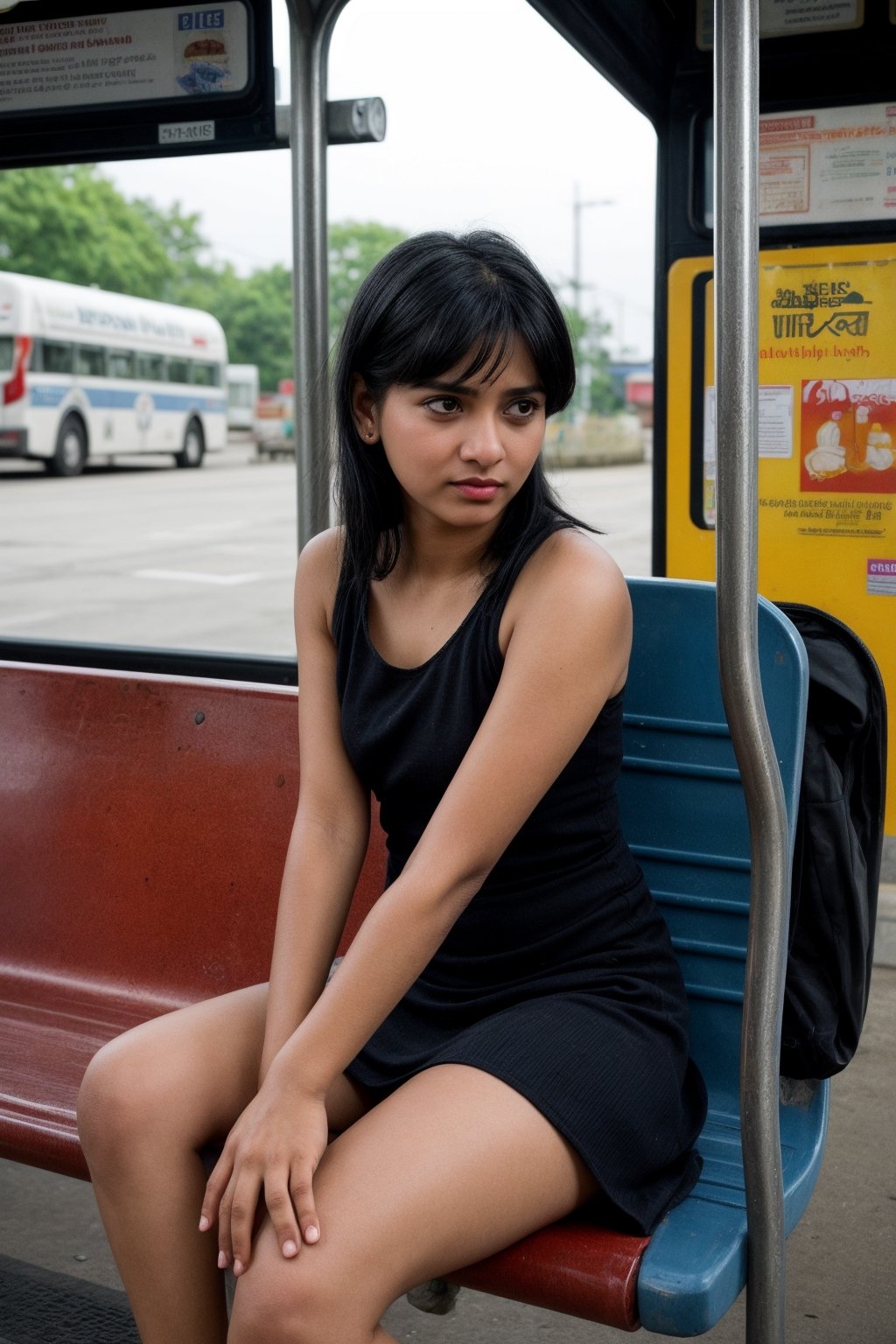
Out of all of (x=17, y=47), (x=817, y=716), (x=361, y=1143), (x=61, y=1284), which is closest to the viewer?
(x=361, y=1143)

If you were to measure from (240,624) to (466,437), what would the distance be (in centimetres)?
1032

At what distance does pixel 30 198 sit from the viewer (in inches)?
1687

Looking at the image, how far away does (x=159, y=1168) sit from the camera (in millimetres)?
1604

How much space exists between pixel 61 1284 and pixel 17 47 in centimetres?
231

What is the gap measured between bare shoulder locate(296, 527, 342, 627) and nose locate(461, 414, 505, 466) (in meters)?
0.34

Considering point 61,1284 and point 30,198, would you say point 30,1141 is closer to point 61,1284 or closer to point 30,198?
point 61,1284

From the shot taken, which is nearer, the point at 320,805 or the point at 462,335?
the point at 462,335

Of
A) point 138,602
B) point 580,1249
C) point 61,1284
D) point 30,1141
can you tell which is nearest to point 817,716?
point 580,1249

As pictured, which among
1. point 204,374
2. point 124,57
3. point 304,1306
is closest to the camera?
point 304,1306

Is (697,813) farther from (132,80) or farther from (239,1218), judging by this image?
(132,80)

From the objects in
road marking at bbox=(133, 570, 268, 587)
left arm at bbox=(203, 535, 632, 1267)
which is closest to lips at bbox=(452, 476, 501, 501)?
left arm at bbox=(203, 535, 632, 1267)

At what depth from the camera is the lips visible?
5.48ft

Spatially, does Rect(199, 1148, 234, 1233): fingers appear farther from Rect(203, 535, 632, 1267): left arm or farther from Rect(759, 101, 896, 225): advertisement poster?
Rect(759, 101, 896, 225): advertisement poster

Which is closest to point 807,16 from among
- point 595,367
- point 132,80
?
point 132,80
